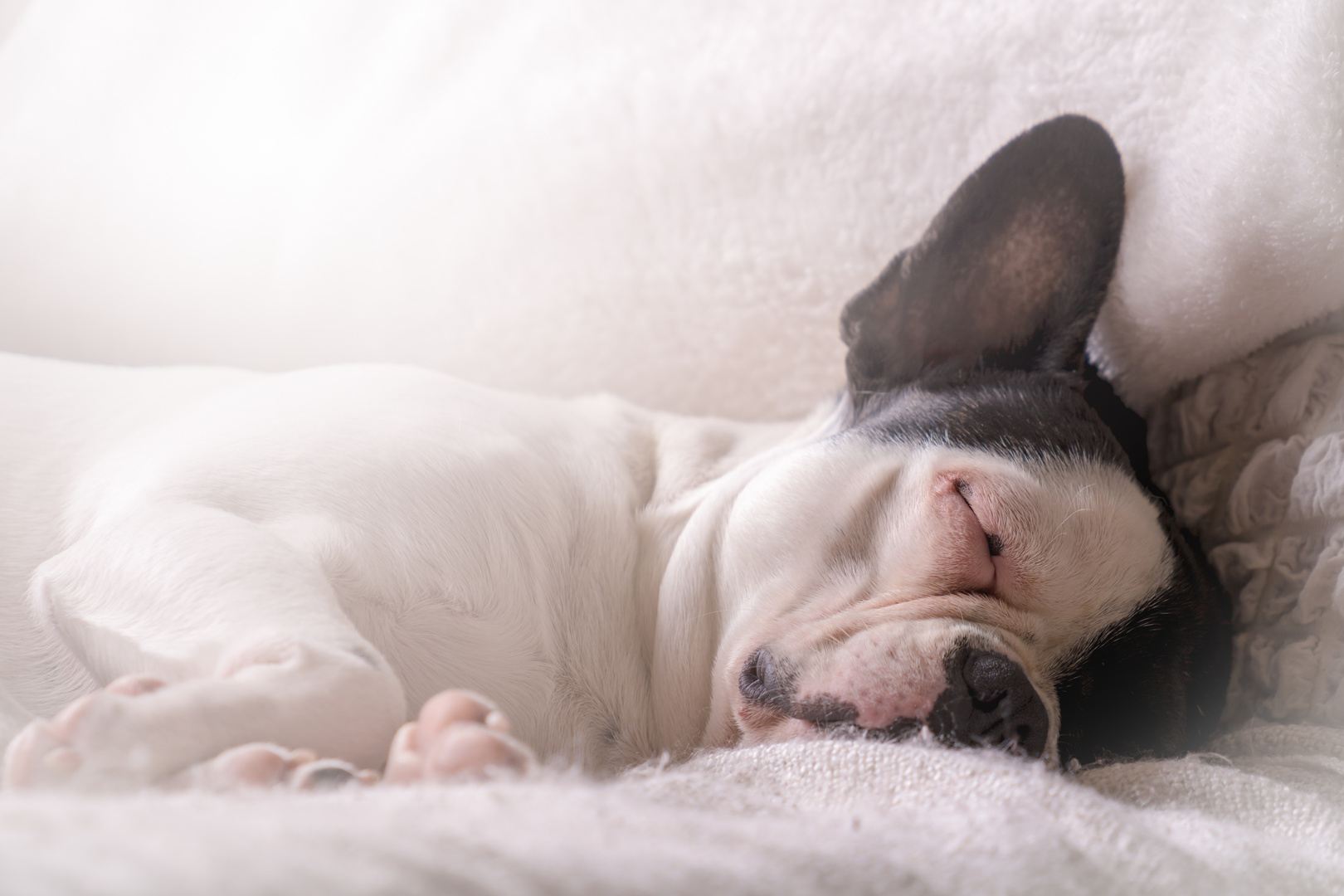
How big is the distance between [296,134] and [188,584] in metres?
1.26

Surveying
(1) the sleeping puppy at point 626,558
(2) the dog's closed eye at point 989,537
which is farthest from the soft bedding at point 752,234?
(2) the dog's closed eye at point 989,537

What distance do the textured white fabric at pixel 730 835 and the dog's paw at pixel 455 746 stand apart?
0.17 ft

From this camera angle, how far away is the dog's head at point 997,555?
39.4 inches

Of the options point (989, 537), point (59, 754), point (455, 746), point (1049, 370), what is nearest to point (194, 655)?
point (59, 754)

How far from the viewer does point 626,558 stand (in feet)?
4.14

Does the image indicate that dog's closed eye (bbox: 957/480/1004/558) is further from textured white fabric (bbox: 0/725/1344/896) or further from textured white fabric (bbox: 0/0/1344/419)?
textured white fabric (bbox: 0/0/1344/419)

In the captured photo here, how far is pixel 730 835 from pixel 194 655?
0.52 metres

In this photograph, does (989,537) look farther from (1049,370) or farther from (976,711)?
(1049,370)

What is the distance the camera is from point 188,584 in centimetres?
84

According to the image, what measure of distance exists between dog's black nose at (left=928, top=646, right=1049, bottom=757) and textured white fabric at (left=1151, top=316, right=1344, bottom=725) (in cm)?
40

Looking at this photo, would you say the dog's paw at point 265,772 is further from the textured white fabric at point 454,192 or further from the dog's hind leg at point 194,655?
the textured white fabric at point 454,192

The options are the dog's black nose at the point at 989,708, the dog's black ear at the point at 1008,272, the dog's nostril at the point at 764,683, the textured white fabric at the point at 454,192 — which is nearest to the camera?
the dog's black nose at the point at 989,708

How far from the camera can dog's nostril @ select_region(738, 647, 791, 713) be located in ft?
3.43

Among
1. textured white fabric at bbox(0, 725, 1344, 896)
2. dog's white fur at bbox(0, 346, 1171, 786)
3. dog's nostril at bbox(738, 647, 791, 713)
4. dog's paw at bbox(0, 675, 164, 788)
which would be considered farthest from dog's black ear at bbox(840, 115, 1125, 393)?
dog's paw at bbox(0, 675, 164, 788)
